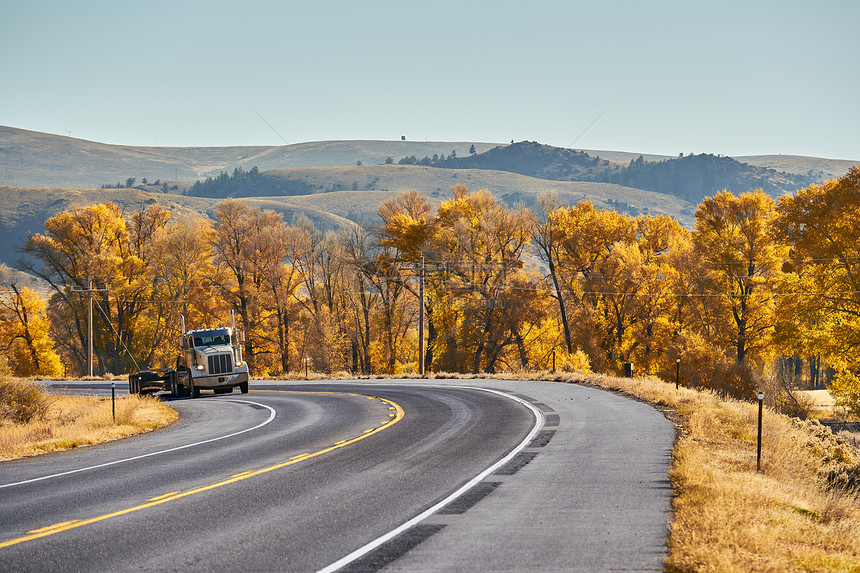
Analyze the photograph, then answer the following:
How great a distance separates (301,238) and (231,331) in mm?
33015

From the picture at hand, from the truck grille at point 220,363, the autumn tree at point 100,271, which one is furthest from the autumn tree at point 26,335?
the truck grille at point 220,363

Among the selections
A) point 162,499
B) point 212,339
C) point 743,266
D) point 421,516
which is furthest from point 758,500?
point 743,266

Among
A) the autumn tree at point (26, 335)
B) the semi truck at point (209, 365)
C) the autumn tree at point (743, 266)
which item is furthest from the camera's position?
the autumn tree at point (26, 335)

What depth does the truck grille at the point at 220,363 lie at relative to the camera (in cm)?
3381

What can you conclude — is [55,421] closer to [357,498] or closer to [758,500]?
[357,498]

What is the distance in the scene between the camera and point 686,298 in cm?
5616

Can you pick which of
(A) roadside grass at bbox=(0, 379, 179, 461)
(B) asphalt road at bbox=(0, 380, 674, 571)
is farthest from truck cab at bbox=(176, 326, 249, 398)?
(B) asphalt road at bbox=(0, 380, 674, 571)

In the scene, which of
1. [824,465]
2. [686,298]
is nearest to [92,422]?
[824,465]

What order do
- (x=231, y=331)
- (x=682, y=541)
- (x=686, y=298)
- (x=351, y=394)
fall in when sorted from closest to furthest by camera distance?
(x=682, y=541) → (x=351, y=394) → (x=231, y=331) → (x=686, y=298)

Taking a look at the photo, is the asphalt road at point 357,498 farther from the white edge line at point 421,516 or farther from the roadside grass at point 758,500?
the roadside grass at point 758,500

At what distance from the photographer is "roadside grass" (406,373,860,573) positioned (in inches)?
289

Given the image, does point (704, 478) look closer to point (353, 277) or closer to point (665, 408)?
point (665, 408)

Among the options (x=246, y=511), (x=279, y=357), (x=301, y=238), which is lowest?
(x=279, y=357)

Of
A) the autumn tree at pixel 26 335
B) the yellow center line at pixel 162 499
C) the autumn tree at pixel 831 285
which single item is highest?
the autumn tree at pixel 831 285
